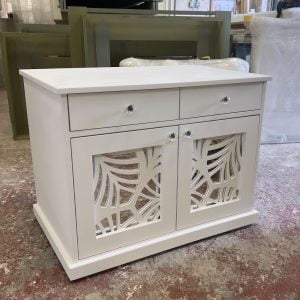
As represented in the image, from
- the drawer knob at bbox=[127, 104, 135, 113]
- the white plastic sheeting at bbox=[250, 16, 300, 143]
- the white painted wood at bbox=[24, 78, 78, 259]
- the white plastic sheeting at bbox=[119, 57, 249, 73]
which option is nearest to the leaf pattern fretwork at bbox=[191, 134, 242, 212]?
the drawer knob at bbox=[127, 104, 135, 113]

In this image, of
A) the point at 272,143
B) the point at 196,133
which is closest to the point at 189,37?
the point at 272,143

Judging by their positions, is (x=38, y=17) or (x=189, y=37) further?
(x=38, y=17)

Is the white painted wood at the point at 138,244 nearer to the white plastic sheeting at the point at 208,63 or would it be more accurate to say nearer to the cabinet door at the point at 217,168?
the cabinet door at the point at 217,168

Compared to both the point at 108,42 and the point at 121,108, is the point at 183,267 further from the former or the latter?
the point at 108,42

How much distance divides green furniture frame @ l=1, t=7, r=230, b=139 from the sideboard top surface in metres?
0.91

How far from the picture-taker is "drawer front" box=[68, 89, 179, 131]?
0.89 meters

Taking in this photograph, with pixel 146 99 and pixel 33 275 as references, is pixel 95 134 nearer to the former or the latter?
pixel 146 99

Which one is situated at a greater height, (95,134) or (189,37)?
(189,37)

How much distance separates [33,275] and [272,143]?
171 cm

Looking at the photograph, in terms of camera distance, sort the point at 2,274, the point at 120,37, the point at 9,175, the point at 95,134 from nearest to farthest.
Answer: the point at 95,134 < the point at 2,274 < the point at 9,175 < the point at 120,37

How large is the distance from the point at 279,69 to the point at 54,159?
5.28 feet

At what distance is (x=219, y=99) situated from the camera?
110cm

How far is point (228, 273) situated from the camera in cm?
105

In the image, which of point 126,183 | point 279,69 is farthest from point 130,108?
point 279,69
